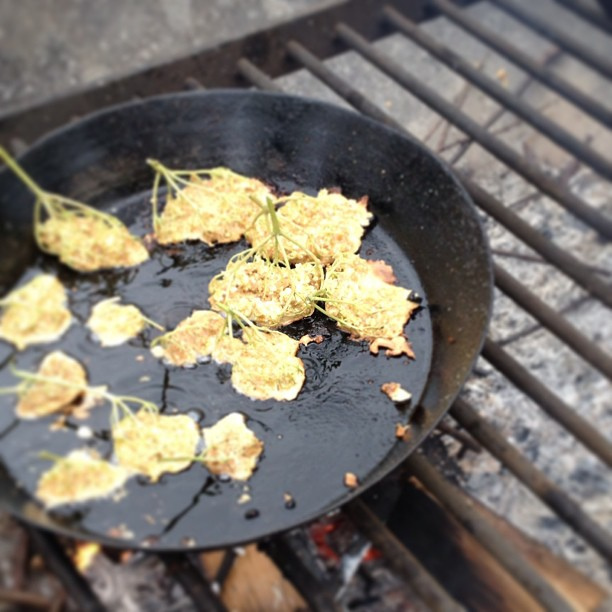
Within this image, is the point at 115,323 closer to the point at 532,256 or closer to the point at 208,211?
the point at 208,211

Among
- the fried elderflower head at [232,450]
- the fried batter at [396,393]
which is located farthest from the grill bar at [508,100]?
the fried elderflower head at [232,450]

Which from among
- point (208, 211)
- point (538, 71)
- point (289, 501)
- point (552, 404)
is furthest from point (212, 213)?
point (538, 71)

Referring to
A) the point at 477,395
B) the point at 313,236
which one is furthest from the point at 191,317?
the point at 477,395

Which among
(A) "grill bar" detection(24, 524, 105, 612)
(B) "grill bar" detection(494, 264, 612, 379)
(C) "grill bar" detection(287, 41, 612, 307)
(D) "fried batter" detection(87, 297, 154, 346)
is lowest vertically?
(A) "grill bar" detection(24, 524, 105, 612)

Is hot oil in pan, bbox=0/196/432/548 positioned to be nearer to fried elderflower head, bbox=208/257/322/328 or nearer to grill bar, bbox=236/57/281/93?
fried elderflower head, bbox=208/257/322/328

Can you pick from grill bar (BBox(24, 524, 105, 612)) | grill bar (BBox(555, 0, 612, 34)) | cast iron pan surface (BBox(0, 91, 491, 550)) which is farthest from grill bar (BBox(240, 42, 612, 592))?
grill bar (BBox(555, 0, 612, 34))

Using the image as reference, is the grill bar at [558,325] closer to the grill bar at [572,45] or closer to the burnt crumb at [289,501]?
the burnt crumb at [289,501]
